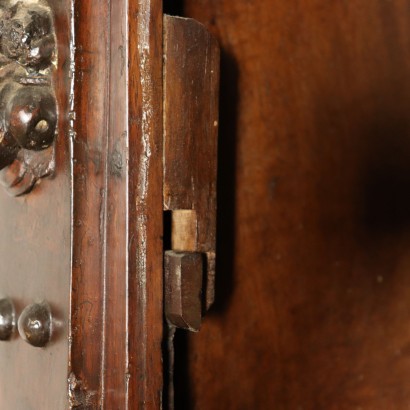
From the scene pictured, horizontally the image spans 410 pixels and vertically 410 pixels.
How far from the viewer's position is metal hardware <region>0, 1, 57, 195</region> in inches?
22.5

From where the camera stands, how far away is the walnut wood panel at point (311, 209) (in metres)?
0.90

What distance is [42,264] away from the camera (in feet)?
1.99

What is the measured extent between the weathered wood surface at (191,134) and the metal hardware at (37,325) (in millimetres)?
115

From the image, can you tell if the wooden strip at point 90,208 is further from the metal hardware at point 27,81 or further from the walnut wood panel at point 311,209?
the walnut wood panel at point 311,209

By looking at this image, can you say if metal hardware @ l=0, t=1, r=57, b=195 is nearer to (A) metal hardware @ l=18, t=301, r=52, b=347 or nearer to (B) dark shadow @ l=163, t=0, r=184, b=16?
(A) metal hardware @ l=18, t=301, r=52, b=347

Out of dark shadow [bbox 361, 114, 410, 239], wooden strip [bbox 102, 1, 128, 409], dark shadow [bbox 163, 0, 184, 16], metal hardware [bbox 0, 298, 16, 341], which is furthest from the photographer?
dark shadow [bbox 361, 114, 410, 239]

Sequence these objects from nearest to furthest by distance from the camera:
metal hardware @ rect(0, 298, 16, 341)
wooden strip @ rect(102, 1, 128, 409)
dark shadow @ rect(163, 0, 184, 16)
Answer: wooden strip @ rect(102, 1, 128, 409) < metal hardware @ rect(0, 298, 16, 341) < dark shadow @ rect(163, 0, 184, 16)

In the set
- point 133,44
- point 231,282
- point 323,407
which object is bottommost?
point 323,407

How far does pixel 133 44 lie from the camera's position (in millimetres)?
544

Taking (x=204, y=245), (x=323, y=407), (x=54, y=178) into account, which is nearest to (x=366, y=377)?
(x=323, y=407)

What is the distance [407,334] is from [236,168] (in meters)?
0.32

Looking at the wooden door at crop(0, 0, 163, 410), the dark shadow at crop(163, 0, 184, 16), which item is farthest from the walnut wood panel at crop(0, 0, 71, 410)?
the dark shadow at crop(163, 0, 184, 16)

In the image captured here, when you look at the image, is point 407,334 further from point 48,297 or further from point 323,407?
point 48,297

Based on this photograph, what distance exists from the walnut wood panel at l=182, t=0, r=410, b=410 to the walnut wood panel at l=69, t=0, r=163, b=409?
306mm
